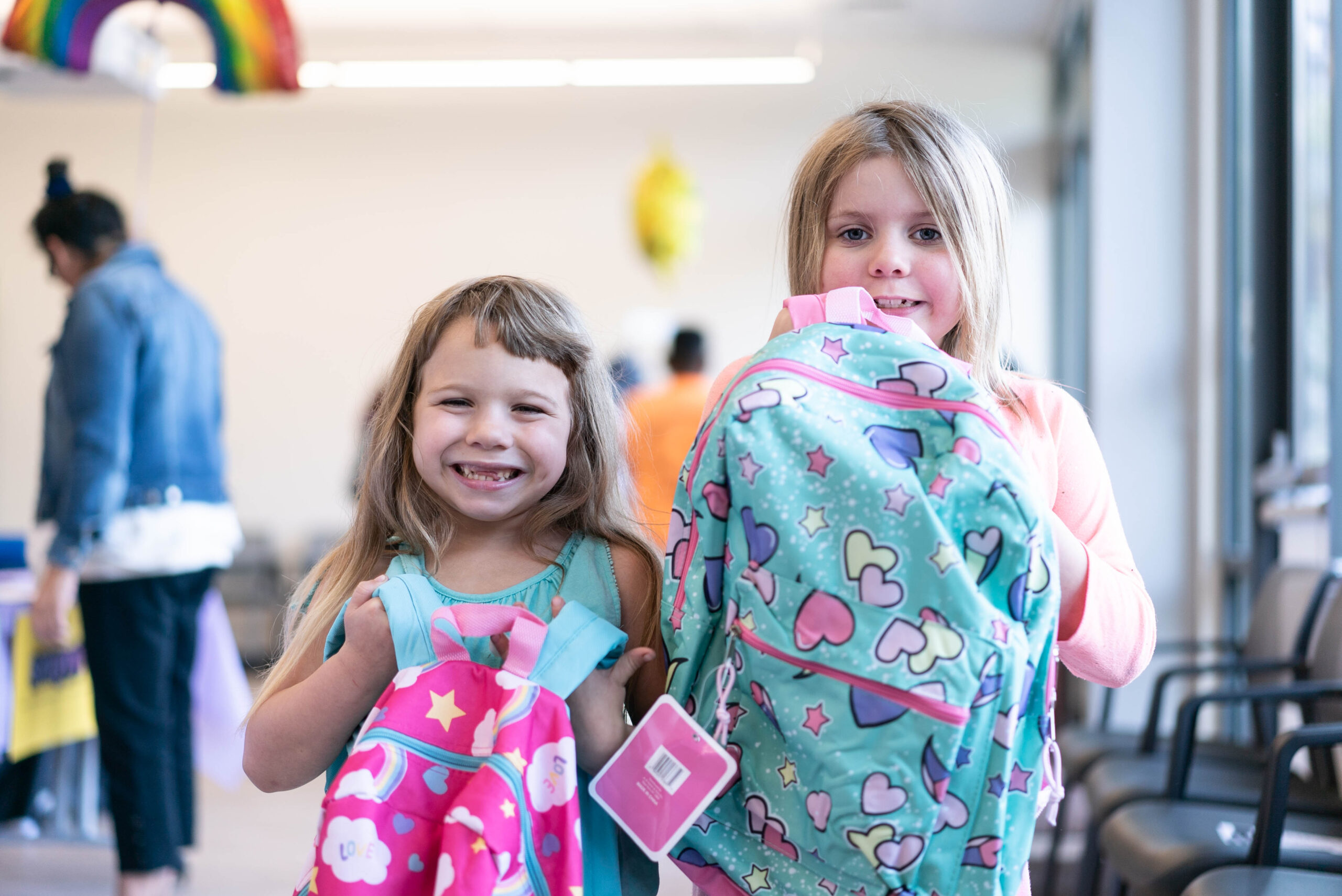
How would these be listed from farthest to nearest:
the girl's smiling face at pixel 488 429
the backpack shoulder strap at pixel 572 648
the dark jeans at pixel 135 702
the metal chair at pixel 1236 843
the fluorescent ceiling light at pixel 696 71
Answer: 1. the fluorescent ceiling light at pixel 696 71
2. the dark jeans at pixel 135 702
3. the metal chair at pixel 1236 843
4. the girl's smiling face at pixel 488 429
5. the backpack shoulder strap at pixel 572 648

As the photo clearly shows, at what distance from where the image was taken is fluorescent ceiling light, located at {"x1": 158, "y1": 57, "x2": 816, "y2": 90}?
22.6 feet

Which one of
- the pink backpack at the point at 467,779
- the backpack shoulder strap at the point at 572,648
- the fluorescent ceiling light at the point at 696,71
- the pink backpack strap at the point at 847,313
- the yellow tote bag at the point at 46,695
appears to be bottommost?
the yellow tote bag at the point at 46,695

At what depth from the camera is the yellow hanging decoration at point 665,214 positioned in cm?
568

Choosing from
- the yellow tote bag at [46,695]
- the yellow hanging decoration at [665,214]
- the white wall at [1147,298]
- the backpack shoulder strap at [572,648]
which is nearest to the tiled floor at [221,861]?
the yellow tote bag at [46,695]

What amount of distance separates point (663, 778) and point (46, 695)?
2768mm

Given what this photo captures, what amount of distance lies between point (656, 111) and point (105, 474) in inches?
206

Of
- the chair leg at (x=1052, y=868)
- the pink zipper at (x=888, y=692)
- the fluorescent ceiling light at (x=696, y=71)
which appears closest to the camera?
the pink zipper at (x=888, y=692)

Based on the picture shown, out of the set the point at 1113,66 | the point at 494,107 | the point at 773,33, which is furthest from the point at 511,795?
the point at 494,107

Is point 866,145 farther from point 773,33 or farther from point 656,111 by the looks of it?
point 656,111

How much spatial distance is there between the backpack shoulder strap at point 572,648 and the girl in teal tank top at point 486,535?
36 millimetres

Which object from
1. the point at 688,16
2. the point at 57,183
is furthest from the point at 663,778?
the point at 688,16

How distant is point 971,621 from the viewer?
33.2 inches

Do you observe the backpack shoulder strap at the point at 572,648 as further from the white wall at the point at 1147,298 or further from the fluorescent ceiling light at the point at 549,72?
the fluorescent ceiling light at the point at 549,72

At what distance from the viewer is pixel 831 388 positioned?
0.92 meters
